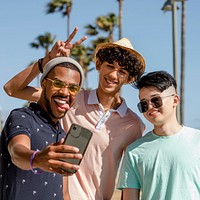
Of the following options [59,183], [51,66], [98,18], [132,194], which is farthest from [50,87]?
[98,18]

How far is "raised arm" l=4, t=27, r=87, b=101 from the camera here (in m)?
4.27

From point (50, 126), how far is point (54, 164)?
102 cm

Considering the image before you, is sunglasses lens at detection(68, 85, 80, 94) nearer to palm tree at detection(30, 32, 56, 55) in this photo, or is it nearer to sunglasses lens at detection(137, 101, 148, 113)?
sunglasses lens at detection(137, 101, 148, 113)

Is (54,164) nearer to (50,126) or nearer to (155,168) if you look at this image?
(50,126)

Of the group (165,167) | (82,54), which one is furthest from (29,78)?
(82,54)

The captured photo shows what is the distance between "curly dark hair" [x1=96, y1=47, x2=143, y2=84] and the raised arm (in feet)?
1.63

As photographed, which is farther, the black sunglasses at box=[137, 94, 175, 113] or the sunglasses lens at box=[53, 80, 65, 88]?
the black sunglasses at box=[137, 94, 175, 113]

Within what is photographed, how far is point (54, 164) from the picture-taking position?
8.48ft

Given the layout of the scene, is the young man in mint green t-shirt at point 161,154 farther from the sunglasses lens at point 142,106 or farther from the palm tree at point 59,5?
the palm tree at point 59,5

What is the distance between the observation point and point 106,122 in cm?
493

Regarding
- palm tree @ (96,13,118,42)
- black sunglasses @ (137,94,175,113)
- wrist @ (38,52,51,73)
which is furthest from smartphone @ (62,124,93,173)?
palm tree @ (96,13,118,42)

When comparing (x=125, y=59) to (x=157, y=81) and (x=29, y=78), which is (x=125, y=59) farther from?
(x=29, y=78)

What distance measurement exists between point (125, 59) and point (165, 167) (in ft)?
3.70

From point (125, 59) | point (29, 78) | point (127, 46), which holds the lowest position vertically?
point (29, 78)
